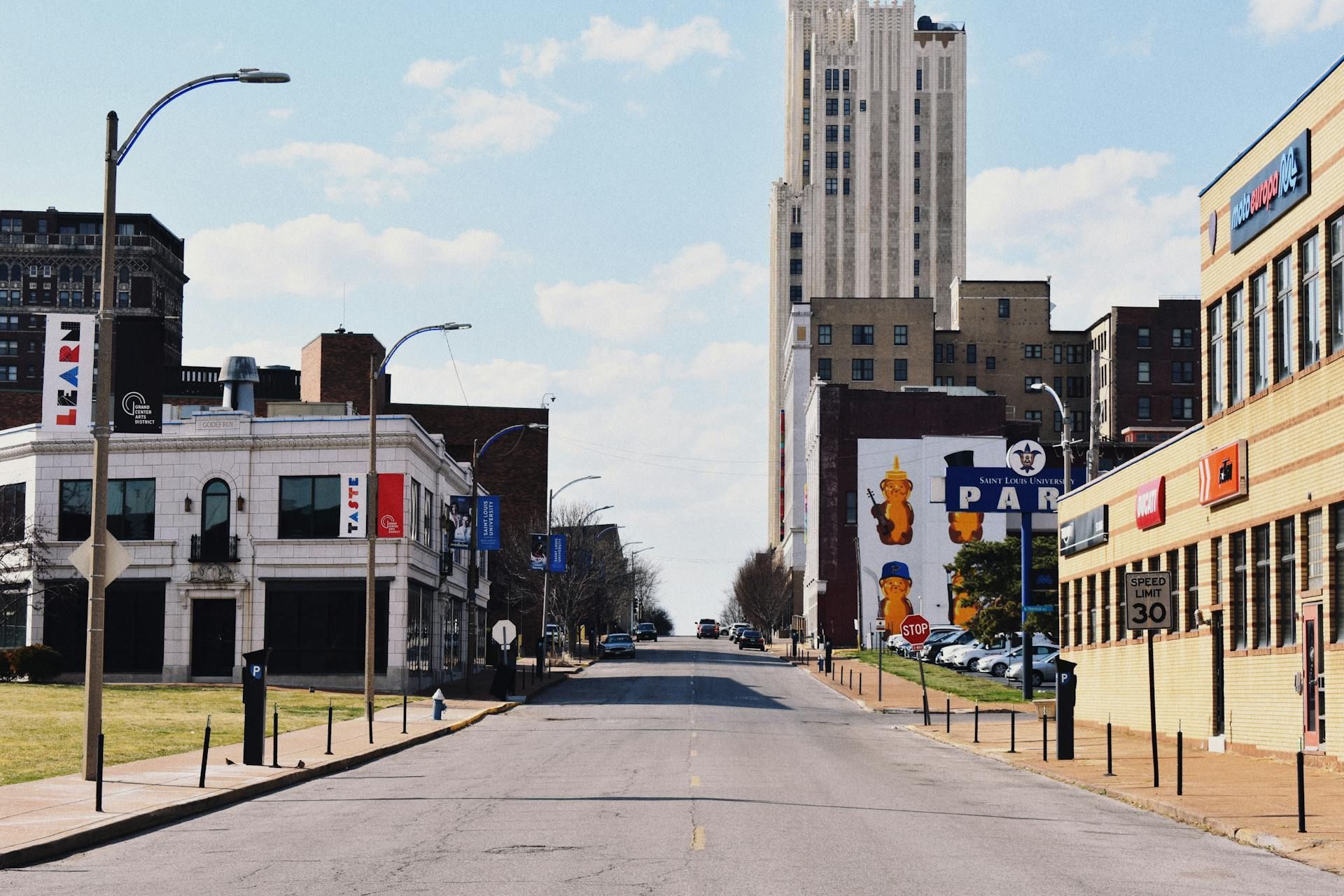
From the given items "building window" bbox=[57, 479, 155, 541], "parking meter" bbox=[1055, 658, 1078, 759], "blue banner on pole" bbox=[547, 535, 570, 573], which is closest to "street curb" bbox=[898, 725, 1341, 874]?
"parking meter" bbox=[1055, 658, 1078, 759]

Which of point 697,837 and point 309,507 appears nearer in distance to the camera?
point 697,837

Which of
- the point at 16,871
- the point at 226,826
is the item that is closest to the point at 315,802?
the point at 226,826

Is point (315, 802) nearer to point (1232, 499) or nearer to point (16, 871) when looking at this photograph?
point (16, 871)

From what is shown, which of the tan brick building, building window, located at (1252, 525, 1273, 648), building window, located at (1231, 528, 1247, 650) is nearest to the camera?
the tan brick building

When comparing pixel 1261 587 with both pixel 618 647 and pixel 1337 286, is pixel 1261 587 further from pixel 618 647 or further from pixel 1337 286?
pixel 618 647

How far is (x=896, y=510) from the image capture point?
122 m

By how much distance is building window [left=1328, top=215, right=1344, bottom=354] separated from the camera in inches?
1048

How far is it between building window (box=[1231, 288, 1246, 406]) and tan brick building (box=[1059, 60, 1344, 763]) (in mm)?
50

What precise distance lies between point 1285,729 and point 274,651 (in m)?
37.4

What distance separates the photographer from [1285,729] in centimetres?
2831

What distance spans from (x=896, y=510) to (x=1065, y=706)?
93482mm

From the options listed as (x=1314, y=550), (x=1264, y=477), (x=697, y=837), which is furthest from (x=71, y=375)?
(x=1264, y=477)

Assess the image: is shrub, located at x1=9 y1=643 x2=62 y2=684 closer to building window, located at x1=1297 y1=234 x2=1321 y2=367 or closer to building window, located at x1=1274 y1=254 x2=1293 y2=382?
building window, located at x1=1274 y1=254 x2=1293 y2=382

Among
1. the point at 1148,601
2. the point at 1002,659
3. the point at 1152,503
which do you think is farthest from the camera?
the point at 1002,659
